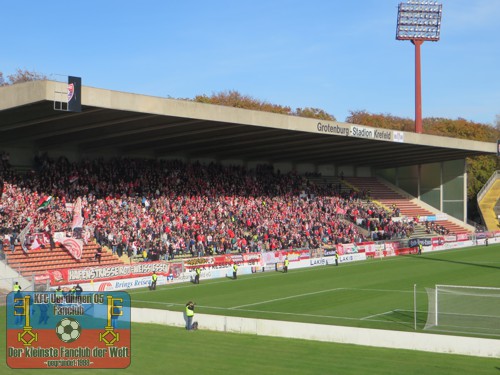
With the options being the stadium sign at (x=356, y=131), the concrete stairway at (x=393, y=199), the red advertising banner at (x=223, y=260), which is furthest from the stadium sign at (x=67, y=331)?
the concrete stairway at (x=393, y=199)

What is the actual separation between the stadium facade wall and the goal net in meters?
2.21

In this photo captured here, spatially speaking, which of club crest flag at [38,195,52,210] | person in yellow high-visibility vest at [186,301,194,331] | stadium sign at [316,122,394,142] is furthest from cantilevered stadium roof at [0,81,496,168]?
person in yellow high-visibility vest at [186,301,194,331]

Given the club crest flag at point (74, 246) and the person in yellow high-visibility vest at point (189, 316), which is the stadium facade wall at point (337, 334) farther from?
the club crest flag at point (74, 246)

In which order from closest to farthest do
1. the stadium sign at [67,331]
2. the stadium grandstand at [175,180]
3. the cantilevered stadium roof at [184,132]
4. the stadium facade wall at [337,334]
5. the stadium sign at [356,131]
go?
the stadium sign at [67,331] → the stadium facade wall at [337,334] → the cantilevered stadium roof at [184,132] → the stadium grandstand at [175,180] → the stadium sign at [356,131]

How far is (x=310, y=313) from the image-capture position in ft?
86.3

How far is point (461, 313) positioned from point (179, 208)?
2669 centimetres

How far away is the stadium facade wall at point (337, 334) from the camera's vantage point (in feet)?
60.7

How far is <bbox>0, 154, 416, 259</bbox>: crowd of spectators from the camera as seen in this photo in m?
39.2

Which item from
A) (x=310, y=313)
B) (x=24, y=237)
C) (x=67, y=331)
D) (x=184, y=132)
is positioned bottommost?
(x=310, y=313)

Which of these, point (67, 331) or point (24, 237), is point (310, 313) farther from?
point (24, 237)

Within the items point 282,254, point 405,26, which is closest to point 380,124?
point 405,26

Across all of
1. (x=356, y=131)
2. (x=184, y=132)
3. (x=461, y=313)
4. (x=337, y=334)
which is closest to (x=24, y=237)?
(x=184, y=132)

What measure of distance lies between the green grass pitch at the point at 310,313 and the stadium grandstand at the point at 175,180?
563 cm

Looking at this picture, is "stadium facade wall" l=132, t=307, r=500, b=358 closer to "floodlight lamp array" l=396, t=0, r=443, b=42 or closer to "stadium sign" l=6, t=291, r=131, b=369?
"stadium sign" l=6, t=291, r=131, b=369
